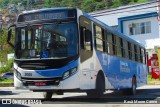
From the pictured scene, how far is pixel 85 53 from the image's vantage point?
12273 millimetres

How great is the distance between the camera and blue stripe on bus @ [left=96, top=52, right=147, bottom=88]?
14.2 metres

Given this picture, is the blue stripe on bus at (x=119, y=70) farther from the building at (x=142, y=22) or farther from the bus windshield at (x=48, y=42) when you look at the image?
the building at (x=142, y=22)

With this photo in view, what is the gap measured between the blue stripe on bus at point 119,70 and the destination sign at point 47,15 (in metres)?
2.03

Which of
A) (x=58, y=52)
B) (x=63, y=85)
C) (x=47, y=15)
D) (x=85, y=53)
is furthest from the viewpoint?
(x=47, y=15)

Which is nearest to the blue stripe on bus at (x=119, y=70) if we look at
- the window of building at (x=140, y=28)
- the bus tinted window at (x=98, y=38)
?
the bus tinted window at (x=98, y=38)

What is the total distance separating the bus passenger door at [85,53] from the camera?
39.4ft

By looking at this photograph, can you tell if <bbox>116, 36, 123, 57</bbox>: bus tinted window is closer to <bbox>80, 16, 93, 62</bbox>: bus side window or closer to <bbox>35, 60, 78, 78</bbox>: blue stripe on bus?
<bbox>80, 16, 93, 62</bbox>: bus side window

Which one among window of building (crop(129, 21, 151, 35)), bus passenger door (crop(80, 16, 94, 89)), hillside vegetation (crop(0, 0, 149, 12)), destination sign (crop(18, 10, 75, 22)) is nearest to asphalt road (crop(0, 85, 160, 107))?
bus passenger door (crop(80, 16, 94, 89))

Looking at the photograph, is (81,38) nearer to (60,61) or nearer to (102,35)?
(60,61)

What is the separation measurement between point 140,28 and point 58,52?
37239mm

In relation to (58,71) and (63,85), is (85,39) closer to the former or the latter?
(58,71)

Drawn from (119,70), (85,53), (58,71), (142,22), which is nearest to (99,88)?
(85,53)

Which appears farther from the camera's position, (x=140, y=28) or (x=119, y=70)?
(x=140, y=28)

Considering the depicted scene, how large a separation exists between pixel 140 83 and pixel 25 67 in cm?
1143
